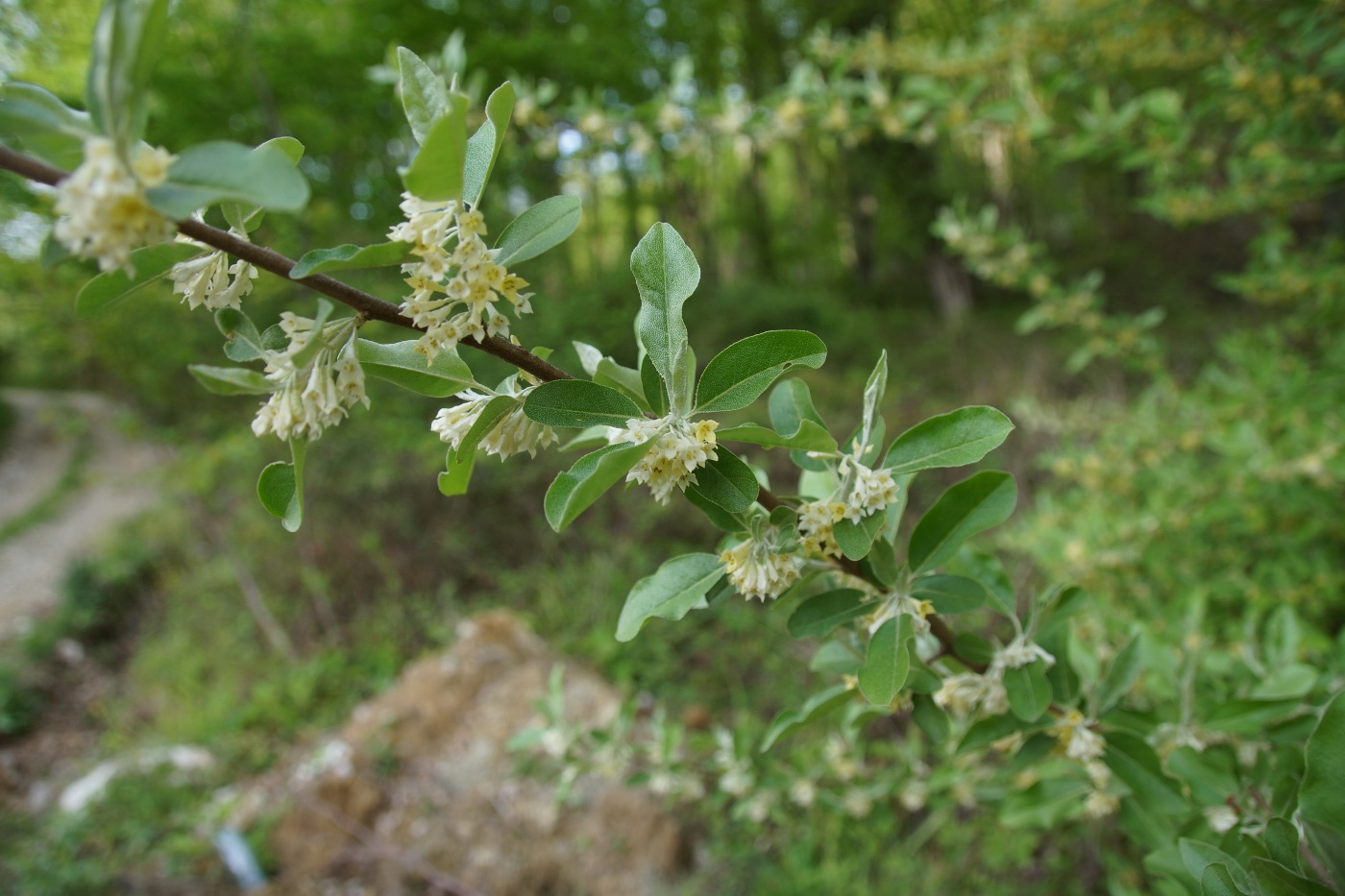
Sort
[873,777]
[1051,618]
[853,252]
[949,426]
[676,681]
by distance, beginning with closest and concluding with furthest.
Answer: [949,426] → [1051,618] → [873,777] → [676,681] → [853,252]

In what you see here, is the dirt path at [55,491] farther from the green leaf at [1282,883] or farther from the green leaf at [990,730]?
the green leaf at [1282,883]

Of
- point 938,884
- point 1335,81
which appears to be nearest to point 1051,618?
point 1335,81

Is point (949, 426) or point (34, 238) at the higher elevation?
point (34, 238)

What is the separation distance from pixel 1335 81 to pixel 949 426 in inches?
68.5

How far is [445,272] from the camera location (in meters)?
0.50

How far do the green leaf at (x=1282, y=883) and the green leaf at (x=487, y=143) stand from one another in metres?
0.74

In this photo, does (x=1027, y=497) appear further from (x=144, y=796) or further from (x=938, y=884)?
(x=144, y=796)

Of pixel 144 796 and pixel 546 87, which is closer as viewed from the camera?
pixel 546 87

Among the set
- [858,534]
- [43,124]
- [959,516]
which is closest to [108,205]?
[43,124]

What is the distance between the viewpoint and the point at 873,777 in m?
1.56

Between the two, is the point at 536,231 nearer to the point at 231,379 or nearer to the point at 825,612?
the point at 231,379

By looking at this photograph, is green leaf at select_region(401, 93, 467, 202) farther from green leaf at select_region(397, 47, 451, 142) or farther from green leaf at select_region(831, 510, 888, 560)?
green leaf at select_region(831, 510, 888, 560)

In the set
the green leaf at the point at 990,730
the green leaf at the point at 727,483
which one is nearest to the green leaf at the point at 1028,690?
the green leaf at the point at 990,730

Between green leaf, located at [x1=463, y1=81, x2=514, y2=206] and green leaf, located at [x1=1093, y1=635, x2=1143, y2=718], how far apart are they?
0.84 metres
